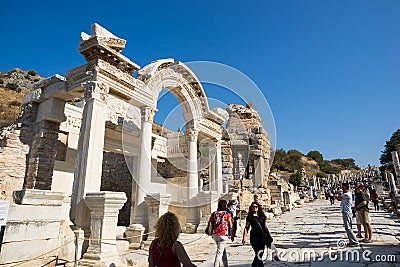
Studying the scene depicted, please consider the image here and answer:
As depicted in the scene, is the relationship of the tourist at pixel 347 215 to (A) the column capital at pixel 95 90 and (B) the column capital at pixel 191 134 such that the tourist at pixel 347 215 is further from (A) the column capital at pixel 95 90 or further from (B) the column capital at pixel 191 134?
(A) the column capital at pixel 95 90

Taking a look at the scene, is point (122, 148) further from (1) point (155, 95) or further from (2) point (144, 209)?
(2) point (144, 209)

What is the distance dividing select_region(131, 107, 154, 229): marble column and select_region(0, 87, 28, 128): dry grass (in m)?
17.1

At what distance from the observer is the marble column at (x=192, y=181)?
10.1m

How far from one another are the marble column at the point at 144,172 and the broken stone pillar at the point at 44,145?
3.31m

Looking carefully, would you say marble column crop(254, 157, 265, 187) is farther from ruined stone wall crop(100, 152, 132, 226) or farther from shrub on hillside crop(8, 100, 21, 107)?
shrub on hillside crop(8, 100, 21, 107)

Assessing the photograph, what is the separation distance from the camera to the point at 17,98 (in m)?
31.4

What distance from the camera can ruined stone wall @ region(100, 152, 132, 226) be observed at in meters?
15.2

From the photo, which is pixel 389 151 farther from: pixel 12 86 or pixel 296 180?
pixel 12 86

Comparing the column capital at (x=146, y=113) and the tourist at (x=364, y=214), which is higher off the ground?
the column capital at (x=146, y=113)

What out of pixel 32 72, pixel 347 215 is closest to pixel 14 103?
pixel 32 72

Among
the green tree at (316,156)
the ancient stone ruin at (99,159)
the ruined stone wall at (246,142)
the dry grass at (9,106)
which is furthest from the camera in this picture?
the green tree at (316,156)

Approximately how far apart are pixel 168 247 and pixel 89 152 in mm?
6162

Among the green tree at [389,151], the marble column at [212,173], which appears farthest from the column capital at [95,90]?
the green tree at [389,151]

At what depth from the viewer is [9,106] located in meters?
27.4
